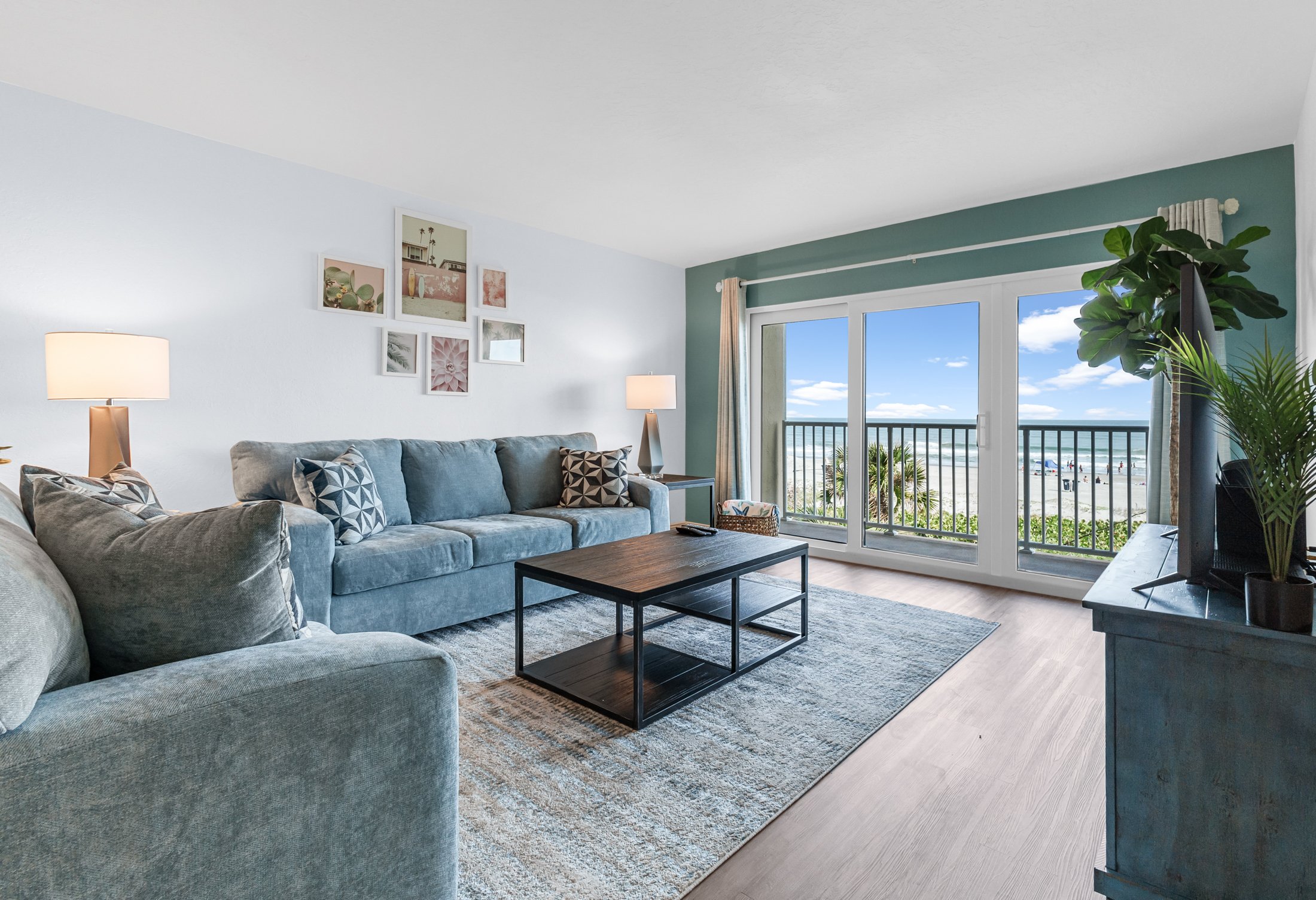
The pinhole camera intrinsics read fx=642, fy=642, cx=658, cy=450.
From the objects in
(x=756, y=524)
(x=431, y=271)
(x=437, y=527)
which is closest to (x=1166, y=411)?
(x=756, y=524)

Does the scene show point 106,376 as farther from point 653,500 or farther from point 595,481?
point 653,500

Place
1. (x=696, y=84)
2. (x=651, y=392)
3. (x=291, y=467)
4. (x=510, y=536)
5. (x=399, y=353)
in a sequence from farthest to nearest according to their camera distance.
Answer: (x=651, y=392) < (x=399, y=353) < (x=510, y=536) < (x=291, y=467) < (x=696, y=84)

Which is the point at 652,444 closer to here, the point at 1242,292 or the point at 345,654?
the point at 1242,292

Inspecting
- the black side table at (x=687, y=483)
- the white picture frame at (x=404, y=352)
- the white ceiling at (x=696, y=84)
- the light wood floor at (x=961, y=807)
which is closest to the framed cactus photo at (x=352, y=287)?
the white picture frame at (x=404, y=352)

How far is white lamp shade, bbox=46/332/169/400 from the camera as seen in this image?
2498 millimetres

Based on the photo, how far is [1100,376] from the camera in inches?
153

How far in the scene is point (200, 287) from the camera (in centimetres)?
321

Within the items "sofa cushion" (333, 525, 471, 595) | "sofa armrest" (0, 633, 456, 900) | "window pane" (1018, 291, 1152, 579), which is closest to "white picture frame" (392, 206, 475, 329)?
"sofa cushion" (333, 525, 471, 595)

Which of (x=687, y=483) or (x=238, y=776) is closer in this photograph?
(x=238, y=776)

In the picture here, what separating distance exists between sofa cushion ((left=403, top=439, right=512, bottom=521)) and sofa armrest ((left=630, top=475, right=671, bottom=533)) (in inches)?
32.4

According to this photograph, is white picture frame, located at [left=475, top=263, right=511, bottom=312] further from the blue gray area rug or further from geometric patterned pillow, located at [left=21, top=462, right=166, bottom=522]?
geometric patterned pillow, located at [left=21, top=462, right=166, bottom=522]

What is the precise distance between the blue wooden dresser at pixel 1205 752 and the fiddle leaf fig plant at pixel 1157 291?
106cm

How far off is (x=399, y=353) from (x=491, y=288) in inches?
31.6

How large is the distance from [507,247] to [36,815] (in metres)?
4.18
